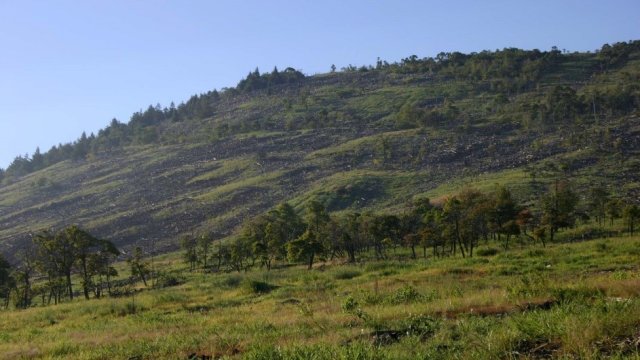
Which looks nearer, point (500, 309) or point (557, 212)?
point (500, 309)

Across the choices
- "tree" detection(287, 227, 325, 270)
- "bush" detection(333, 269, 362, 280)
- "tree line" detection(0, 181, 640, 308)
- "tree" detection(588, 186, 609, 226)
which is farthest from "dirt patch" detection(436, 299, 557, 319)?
"tree" detection(588, 186, 609, 226)

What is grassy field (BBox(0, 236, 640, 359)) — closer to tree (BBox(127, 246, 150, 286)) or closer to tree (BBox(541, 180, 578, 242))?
tree (BBox(541, 180, 578, 242))

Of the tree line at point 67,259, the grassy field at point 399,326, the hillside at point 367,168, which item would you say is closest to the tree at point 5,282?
the tree line at point 67,259

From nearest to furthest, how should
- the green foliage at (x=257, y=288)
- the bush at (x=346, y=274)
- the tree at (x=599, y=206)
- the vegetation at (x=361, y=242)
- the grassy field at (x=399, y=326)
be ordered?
1. the grassy field at (x=399, y=326)
2. the vegetation at (x=361, y=242)
3. the green foliage at (x=257, y=288)
4. the bush at (x=346, y=274)
5. the tree at (x=599, y=206)

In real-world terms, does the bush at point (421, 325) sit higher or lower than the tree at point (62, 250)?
higher

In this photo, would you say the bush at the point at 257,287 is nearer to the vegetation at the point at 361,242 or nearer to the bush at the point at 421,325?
the vegetation at the point at 361,242

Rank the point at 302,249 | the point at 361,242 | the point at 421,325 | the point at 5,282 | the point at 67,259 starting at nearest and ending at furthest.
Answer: the point at 421,325 → the point at 67,259 → the point at 302,249 → the point at 5,282 → the point at 361,242

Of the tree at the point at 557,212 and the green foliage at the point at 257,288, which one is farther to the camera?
the tree at the point at 557,212

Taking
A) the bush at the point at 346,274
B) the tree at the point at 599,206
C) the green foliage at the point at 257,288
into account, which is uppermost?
the green foliage at the point at 257,288

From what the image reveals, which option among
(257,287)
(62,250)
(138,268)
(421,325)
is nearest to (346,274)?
(257,287)

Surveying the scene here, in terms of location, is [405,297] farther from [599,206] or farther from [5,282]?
[599,206]

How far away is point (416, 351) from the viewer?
8.75 meters

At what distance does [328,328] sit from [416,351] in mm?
3834

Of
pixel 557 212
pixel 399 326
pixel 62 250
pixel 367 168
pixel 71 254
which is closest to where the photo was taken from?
pixel 399 326
